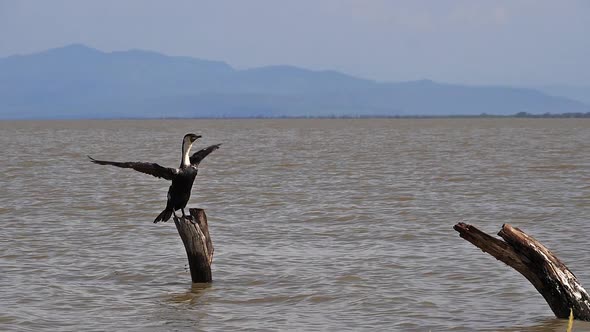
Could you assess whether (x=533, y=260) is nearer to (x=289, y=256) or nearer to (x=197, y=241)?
(x=197, y=241)

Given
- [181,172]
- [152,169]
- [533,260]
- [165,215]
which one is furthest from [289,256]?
[533,260]

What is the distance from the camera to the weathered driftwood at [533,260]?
1027 cm

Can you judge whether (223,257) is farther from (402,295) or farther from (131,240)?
(402,295)

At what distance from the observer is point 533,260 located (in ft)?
34.2

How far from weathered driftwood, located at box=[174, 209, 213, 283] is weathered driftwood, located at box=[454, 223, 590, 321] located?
4016 mm

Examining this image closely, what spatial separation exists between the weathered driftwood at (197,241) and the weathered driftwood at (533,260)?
4.02m

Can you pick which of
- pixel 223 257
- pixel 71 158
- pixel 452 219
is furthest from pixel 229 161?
pixel 223 257

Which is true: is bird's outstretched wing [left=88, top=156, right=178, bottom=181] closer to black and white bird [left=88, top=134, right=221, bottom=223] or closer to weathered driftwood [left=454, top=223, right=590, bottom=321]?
black and white bird [left=88, top=134, right=221, bottom=223]

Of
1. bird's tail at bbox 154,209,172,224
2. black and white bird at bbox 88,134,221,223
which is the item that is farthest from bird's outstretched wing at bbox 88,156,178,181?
bird's tail at bbox 154,209,172,224

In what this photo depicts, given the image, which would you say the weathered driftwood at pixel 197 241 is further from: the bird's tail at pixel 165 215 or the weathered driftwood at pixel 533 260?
the weathered driftwood at pixel 533 260

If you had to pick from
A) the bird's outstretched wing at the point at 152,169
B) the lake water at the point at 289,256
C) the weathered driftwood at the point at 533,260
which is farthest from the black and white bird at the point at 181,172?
the weathered driftwood at the point at 533,260

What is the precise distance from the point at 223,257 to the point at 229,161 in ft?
102

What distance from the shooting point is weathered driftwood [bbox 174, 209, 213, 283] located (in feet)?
43.4

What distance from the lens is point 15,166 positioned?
43.2 metres
